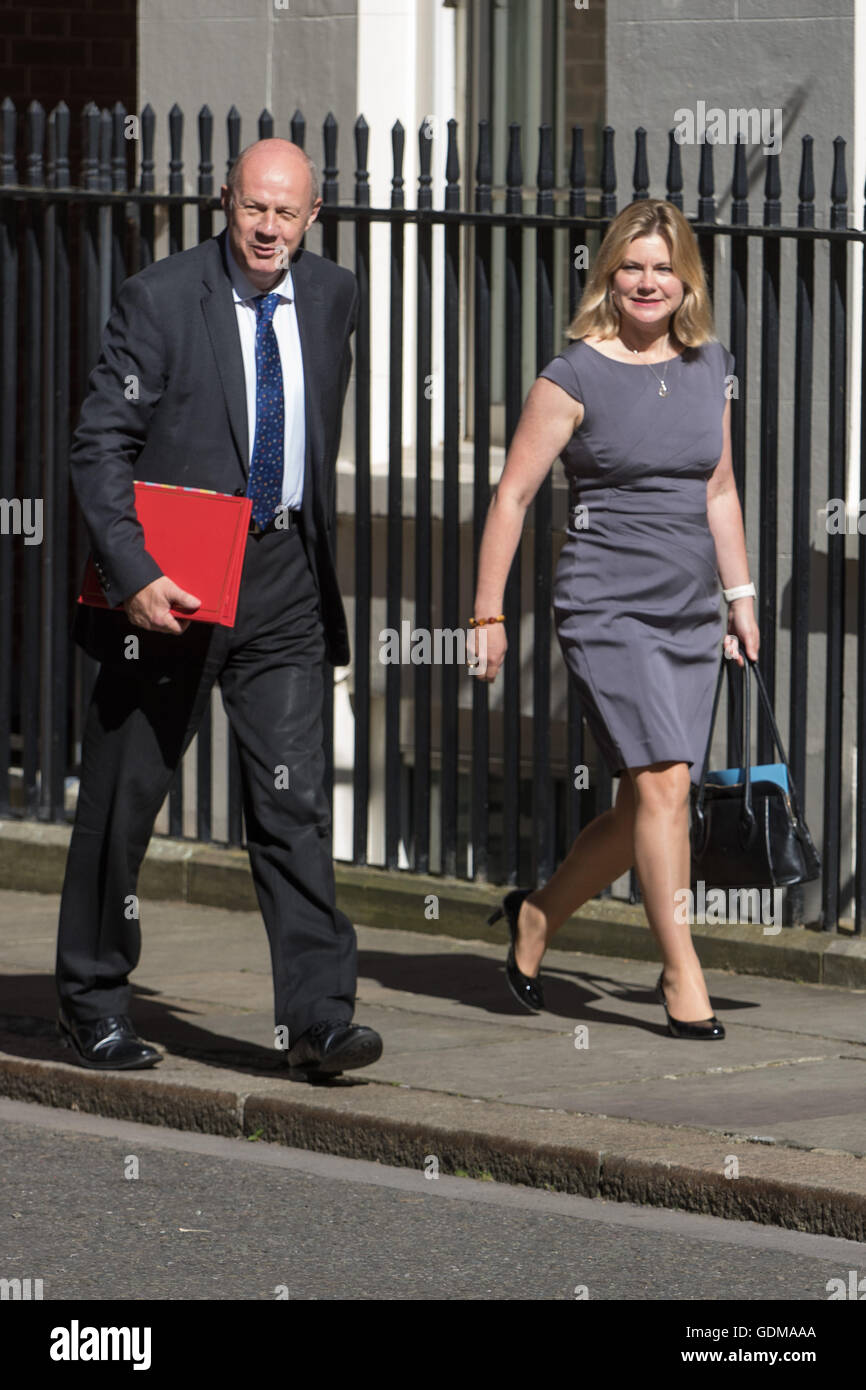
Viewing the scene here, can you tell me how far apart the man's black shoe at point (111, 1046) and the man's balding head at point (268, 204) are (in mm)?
1820

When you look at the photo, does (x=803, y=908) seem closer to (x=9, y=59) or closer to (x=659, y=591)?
(x=659, y=591)

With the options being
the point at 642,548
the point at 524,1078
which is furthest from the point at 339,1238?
the point at 642,548

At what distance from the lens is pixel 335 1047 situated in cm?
630

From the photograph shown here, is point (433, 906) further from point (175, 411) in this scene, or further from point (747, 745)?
point (175, 411)

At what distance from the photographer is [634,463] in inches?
263

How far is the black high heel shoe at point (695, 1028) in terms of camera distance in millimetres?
6816

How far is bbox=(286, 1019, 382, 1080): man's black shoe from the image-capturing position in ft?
20.7

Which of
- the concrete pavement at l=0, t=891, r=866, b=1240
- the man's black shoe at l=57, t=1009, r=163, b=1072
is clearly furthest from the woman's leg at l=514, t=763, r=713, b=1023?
the man's black shoe at l=57, t=1009, r=163, b=1072

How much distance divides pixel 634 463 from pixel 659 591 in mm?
319

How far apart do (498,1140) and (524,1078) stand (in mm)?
578

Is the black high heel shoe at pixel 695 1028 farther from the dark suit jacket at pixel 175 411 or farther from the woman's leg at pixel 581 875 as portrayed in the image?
the dark suit jacket at pixel 175 411

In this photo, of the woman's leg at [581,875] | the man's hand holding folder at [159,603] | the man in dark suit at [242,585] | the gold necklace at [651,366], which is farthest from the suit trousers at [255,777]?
the gold necklace at [651,366]

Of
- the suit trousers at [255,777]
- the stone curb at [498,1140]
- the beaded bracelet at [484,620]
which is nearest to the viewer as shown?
the stone curb at [498,1140]
